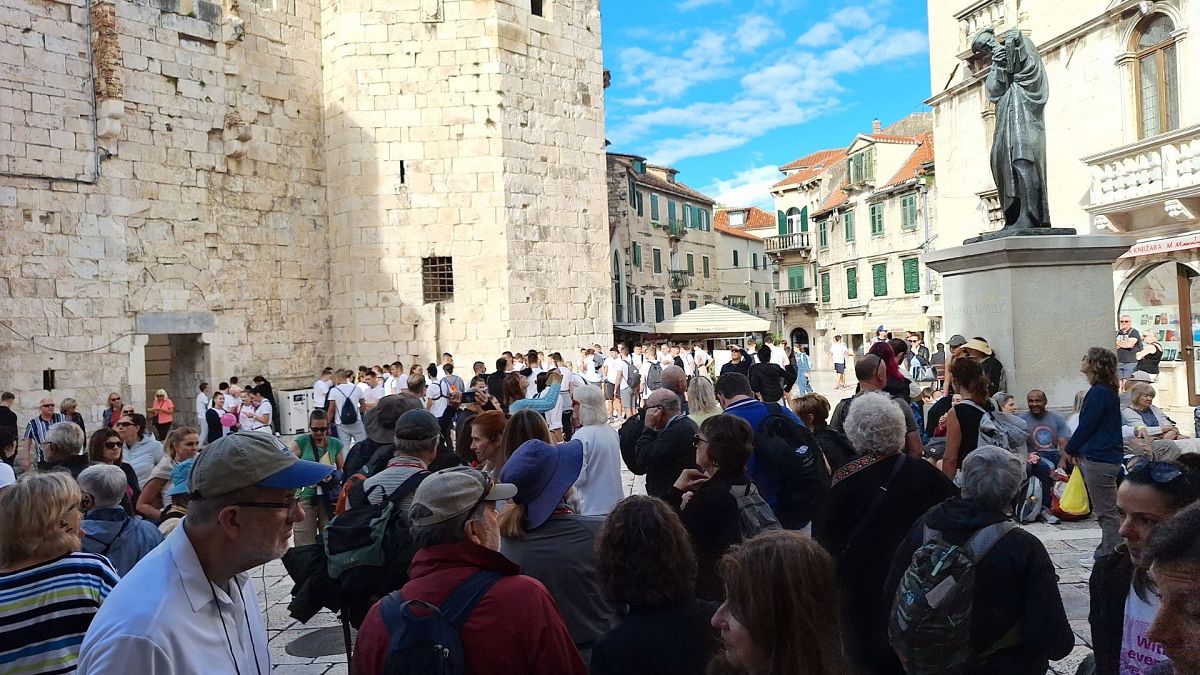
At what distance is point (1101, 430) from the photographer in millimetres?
5016

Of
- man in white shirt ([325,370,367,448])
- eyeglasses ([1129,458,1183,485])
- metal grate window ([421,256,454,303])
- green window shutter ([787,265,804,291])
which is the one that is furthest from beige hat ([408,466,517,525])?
green window shutter ([787,265,804,291])

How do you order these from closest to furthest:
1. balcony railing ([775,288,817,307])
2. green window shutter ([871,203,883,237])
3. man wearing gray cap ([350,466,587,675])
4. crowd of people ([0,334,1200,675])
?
crowd of people ([0,334,1200,675]) < man wearing gray cap ([350,466,587,675]) < green window shutter ([871,203,883,237]) < balcony railing ([775,288,817,307])

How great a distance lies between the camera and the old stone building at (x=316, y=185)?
13.9m

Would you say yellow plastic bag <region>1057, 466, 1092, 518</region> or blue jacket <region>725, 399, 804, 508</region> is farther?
yellow plastic bag <region>1057, 466, 1092, 518</region>

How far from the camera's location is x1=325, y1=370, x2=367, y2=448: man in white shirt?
11070 mm

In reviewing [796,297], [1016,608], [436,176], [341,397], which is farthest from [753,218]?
[1016,608]

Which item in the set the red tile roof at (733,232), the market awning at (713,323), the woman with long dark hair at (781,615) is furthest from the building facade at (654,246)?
the woman with long dark hair at (781,615)

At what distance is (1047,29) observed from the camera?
55.8 ft

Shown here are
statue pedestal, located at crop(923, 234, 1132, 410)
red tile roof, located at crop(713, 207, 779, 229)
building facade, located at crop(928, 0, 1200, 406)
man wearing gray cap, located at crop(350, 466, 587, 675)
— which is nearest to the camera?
man wearing gray cap, located at crop(350, 466, 587, 675)

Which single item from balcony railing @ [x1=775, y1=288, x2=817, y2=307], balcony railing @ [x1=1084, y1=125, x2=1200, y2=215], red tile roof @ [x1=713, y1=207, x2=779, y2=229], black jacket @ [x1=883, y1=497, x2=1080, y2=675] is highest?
red tile roof @ [x1=713, y1=207, x2=779, y2=229]

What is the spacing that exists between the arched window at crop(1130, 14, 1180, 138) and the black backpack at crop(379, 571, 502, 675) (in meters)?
16.4

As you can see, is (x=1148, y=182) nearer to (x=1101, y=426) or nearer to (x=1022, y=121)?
(x=1022, y=121)

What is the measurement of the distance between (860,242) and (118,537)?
33733mm

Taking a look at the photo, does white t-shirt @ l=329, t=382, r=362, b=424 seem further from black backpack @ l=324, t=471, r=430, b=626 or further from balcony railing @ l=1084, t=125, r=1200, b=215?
balcony railing @ l=1084, t=125, r=1200, b=215
